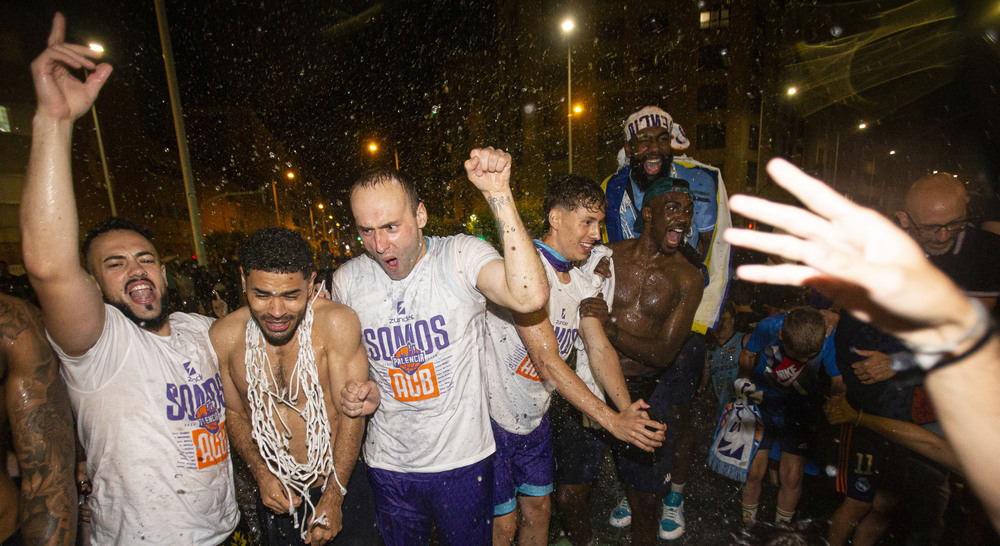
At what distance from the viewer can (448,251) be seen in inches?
97.3

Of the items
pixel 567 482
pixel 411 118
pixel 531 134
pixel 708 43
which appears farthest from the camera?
pixel 411 118

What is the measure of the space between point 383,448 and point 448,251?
1277mm

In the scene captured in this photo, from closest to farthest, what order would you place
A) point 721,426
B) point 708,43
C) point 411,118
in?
point 721,426
point 708,43
point 411,118

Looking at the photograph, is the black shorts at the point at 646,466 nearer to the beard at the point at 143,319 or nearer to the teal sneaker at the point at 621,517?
the teal sneaker at the point at 621,517

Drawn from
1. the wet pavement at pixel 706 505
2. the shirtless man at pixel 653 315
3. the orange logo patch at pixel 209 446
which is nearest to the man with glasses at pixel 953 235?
the shirtless man at pixel 653 315

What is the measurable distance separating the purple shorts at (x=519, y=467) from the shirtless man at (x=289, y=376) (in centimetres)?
97

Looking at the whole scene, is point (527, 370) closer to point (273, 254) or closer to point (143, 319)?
point (273, 254)

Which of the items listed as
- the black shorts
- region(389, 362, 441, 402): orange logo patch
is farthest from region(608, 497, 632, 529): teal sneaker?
region(389, 362, 441, 402): orange logo patch

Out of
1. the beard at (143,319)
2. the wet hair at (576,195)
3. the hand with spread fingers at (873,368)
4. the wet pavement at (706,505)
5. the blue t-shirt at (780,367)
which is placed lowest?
the wet pavement at (706,505)

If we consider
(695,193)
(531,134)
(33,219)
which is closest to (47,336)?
(33,219)

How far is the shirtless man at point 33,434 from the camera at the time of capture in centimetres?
186

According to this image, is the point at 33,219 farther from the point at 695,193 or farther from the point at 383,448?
the point at 695,193

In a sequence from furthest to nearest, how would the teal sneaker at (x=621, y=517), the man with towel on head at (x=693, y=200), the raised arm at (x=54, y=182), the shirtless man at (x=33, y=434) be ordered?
the man with towel on head at (x=693, y=200)
the teal sneaker at (x=621, y=517)
the shirtless man at (x=33, y=434)
the raised arm at (x=54, y=182)

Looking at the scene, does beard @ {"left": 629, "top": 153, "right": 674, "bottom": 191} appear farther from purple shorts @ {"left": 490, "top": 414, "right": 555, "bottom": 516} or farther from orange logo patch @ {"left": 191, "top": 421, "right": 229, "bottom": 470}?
orange logo patch @ {"left": 191, "top": 421, "right": 229, "bottom": 470}
